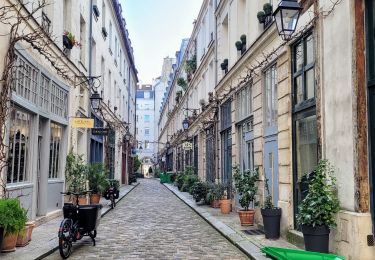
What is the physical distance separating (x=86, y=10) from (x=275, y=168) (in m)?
10.4

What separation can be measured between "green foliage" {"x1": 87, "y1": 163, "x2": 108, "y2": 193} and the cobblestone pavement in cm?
242

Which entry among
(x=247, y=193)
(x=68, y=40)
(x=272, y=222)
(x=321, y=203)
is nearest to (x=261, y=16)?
(x=247, y=193)

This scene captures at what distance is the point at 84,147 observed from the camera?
17078mm

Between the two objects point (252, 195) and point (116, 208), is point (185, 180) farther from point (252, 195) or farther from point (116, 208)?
point (252, 195)

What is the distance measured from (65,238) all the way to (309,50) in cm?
556

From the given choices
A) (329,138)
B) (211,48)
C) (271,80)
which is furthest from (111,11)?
(329,138)

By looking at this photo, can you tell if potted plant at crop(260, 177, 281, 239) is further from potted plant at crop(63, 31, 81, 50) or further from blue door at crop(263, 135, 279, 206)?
potted plant at crop(63, 31, 81, 50)

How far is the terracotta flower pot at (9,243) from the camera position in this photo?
735cm

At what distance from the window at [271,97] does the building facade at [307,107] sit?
24 millimetres

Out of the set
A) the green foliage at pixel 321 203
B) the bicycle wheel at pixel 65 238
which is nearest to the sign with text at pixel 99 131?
the bicycle wheel at pixel 65 238

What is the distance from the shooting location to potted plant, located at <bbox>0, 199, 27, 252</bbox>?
6.89 meters

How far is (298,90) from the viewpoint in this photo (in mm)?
8789

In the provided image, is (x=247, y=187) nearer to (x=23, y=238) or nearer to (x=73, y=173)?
(x=23, y=238)

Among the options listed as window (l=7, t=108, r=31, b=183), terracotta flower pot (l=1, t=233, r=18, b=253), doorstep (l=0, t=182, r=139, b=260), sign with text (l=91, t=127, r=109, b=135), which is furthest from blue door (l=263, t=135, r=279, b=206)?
Answer: sign with text (l=91, t=127, r=109, b=135)
